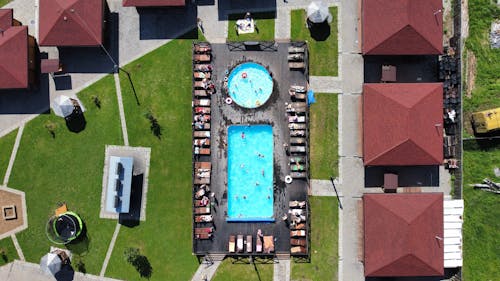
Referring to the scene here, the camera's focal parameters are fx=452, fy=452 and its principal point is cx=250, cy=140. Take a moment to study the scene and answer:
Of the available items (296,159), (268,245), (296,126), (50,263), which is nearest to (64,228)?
(50,263)

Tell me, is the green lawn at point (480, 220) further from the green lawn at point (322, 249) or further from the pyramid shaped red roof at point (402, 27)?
the green lawn at point (322, 249)

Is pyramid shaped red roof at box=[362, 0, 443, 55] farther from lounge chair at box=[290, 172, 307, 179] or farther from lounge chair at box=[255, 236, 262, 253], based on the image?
lounge chair at box=[255, 236, 262, 253]

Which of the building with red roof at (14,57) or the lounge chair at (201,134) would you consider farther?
the lounge chair at (201,134)

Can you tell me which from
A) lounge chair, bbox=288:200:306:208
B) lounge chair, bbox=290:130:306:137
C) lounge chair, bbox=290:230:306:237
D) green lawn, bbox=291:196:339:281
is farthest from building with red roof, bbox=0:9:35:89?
green lawn, bbox=291:196:339:281

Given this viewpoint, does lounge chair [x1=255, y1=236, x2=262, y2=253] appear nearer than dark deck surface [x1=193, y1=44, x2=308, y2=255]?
Yes

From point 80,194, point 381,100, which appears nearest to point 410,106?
point 381,100

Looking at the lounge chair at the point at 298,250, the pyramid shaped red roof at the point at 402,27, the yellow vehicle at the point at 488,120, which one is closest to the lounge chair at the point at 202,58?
the pyramid shaped red roof at the point at 402,27

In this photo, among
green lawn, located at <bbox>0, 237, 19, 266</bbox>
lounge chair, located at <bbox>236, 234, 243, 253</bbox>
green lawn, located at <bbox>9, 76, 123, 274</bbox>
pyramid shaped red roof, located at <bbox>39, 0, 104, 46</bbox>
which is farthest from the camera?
green lawn, located at <bbox>0, 237, 19, 266</bbox>
